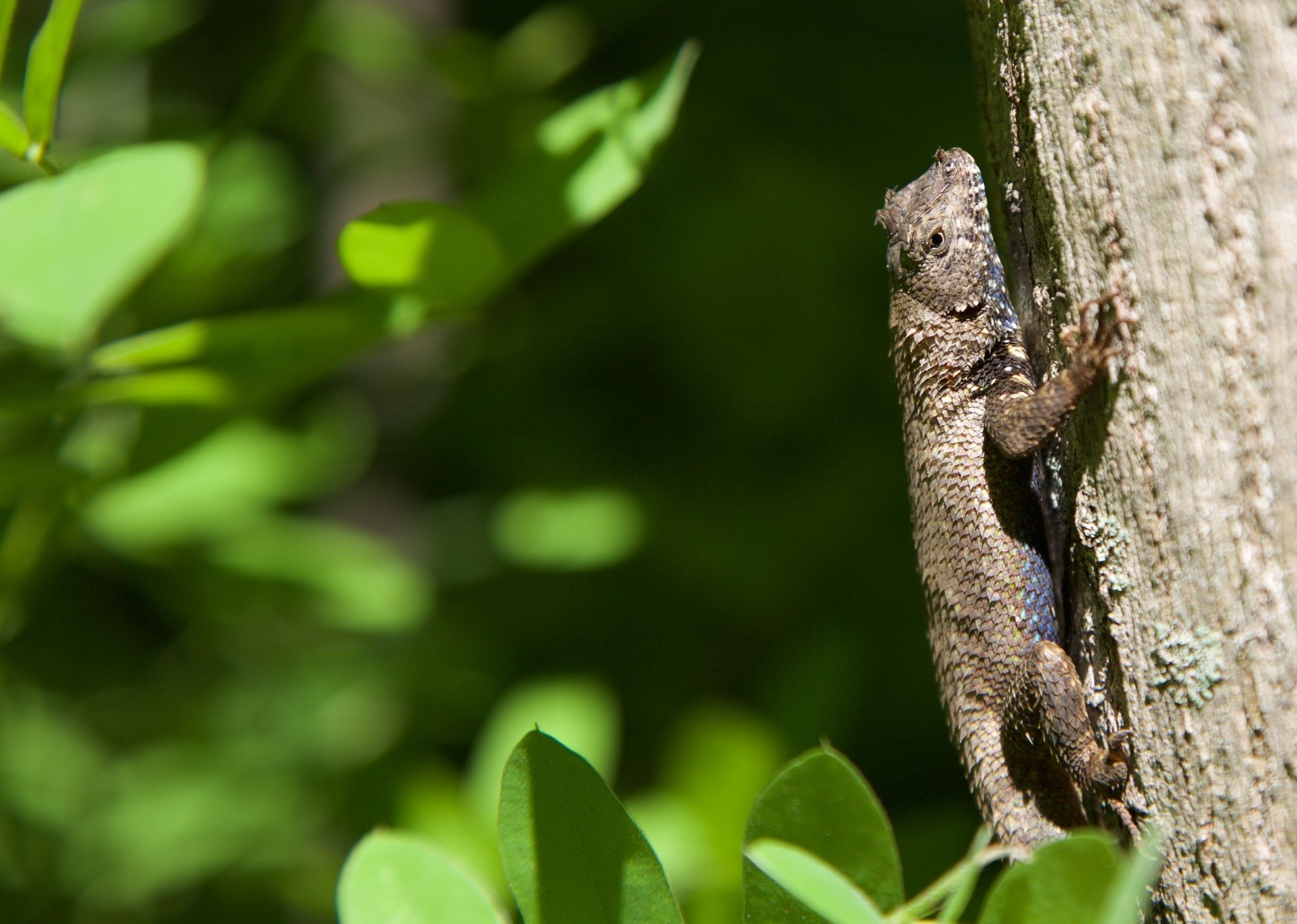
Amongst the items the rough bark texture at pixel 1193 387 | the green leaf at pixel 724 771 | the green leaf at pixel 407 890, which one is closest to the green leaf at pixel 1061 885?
the rough bark texture at pixel 1193 387

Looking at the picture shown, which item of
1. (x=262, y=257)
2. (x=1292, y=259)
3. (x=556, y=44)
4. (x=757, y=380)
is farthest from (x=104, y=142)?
(x=1292, y=259)

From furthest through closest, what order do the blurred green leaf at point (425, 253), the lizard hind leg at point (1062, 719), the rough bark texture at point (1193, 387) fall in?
the blurred green leaf at point (425, 253) < the lizard hind leg at point (1062, 719) < the rough bark texture at point (1193, 387)

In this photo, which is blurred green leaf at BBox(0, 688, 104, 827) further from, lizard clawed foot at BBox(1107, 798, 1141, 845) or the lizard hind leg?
lizard clawed foot at BBox(1107, 798, 1141, 845)

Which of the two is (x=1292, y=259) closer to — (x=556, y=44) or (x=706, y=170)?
(x=706, y=170)

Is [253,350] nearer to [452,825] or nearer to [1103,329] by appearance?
[452,825]

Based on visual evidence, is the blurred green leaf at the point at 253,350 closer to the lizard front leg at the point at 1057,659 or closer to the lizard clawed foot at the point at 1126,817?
the lizard front leg at the point at 1057,659

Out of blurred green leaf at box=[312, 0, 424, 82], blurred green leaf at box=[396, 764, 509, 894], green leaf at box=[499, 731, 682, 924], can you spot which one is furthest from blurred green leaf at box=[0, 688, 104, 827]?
green leaf at box=[499, 731, 682, 924]
